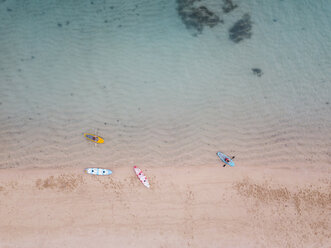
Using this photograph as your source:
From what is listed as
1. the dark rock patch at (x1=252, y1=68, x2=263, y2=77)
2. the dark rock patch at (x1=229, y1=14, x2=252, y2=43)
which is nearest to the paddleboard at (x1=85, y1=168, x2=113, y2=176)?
the dark rock patch at (x1=252, y1=68, x2=263, y2=77)

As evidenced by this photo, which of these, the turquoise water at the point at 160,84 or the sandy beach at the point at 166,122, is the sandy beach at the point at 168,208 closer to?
the sandy beach at the point at 166,122

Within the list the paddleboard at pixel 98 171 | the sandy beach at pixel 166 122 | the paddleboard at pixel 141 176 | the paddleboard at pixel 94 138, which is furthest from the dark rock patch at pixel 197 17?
the paddleboard at pixel 98 171

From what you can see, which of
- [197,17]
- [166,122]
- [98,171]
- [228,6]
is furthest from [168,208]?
[228,6]

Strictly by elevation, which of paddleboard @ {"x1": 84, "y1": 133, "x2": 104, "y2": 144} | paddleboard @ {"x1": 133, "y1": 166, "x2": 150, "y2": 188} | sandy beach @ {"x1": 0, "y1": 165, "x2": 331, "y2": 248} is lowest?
sandy beach @ {"x1": 0, "y1": 165, "x2": 331, "y2": 248}

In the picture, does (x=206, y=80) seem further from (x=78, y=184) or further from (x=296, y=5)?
(x=78, y=184)

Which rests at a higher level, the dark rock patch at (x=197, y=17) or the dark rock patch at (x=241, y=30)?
the dark rock patch at (x=197, y=17)

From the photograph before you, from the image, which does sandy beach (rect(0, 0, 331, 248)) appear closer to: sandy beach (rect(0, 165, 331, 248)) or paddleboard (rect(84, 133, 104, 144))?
sandy beach (rect(0, 165, 331, 248))
